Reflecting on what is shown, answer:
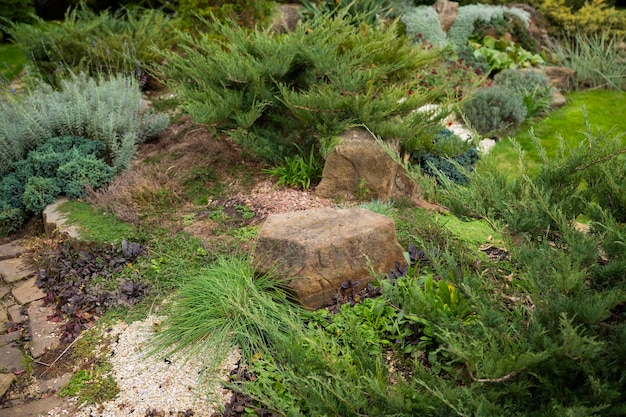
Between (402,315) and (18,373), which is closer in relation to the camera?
(402,315)

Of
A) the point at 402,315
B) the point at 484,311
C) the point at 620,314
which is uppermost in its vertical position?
the point at 484,311

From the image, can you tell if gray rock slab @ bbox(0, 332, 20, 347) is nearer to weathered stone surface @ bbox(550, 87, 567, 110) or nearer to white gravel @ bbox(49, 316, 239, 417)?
white gravel @ bbox(49, 316, 239, 417)

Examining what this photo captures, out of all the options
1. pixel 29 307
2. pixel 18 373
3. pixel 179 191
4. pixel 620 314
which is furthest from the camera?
pixel 179 191

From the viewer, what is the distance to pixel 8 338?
3580 mm

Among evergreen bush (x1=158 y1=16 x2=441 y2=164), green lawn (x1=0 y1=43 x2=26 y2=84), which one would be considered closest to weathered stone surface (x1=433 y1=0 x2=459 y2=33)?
evergreen bush (x1=158 y1=16 x2=441 y2=164)

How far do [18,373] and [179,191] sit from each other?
202cm

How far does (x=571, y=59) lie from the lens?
30.6 ft

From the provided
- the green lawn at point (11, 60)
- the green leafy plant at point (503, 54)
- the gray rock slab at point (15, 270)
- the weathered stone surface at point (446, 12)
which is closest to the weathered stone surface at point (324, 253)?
the gray rock slab at point (15, 270)

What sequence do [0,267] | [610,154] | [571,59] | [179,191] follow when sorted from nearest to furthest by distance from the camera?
[610,154] < [0,267] < [179,191] < [571,59]

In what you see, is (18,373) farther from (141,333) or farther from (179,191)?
(179,191)

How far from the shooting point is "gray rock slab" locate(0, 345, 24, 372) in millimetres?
3295

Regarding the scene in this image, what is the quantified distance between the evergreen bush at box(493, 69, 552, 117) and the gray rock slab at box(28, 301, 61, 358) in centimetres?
620

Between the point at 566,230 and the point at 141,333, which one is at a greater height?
the point at 566,230

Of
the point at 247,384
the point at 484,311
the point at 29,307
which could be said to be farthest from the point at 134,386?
the point at 484,311
